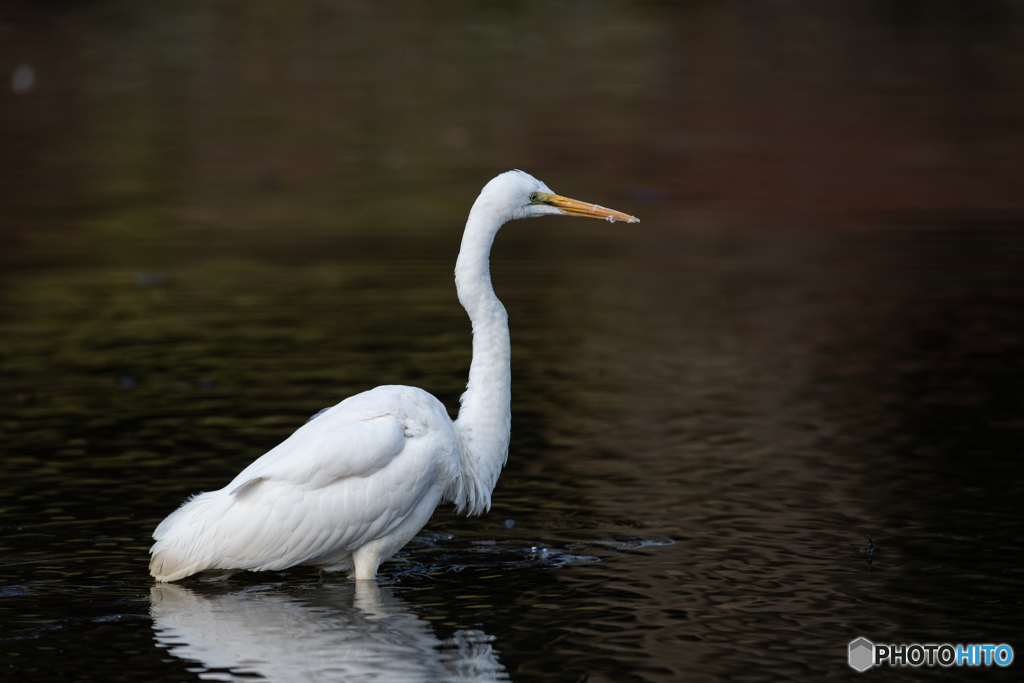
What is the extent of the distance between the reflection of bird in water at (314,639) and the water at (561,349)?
0.02m

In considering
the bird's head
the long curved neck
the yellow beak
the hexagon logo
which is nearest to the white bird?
the long curved neck

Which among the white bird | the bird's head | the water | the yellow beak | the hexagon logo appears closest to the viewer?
the hexagon logo

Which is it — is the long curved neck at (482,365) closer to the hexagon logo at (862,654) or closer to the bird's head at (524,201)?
the bird's head at (524,201)

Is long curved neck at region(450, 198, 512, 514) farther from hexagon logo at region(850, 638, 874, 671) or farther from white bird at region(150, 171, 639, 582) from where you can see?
hexagon logo at region(850, 638, 874, 671)

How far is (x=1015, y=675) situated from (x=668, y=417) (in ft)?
15.9

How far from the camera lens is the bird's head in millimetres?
7539

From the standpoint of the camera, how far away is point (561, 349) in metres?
12.9

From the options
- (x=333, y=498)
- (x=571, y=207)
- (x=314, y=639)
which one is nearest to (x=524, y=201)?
(x=571, y=207)

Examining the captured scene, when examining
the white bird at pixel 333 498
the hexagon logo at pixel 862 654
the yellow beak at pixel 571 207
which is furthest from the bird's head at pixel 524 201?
the hexagon logo at pixel 862 654

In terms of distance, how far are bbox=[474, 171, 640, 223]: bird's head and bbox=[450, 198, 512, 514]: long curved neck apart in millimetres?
66

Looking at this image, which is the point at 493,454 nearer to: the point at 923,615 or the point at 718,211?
the point at 923,615

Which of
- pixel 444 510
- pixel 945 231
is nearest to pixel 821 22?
pixel 945 231

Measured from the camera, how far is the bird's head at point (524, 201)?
24.7 feet

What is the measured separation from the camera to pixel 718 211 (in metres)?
21.9
